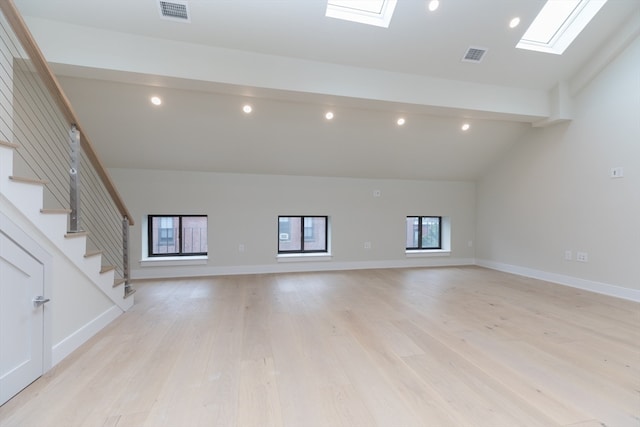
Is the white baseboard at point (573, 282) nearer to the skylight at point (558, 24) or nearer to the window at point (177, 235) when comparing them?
the skylight at point (558, 24)

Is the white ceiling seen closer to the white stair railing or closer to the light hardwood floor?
the white stair railing

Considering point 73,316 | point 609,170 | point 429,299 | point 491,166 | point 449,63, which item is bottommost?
point 429,299

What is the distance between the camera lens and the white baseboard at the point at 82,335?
6.12 ft

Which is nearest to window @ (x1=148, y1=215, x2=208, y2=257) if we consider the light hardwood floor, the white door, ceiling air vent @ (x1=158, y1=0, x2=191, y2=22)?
the light hardwood floor

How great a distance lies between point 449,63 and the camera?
328cm

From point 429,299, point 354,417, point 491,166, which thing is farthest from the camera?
point 491,166

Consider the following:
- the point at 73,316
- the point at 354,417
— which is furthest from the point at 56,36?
the point at 354,417

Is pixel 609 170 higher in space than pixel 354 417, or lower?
higher

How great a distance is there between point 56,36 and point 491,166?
6.60 metres

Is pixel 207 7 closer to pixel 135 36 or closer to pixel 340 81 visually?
pixel 135 36

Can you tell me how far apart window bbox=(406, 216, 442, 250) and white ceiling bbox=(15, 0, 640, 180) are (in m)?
1.69

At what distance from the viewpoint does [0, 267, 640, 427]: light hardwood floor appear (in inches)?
54.6

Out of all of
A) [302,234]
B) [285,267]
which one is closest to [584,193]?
[302,234]

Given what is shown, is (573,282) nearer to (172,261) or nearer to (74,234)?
(74,234)
